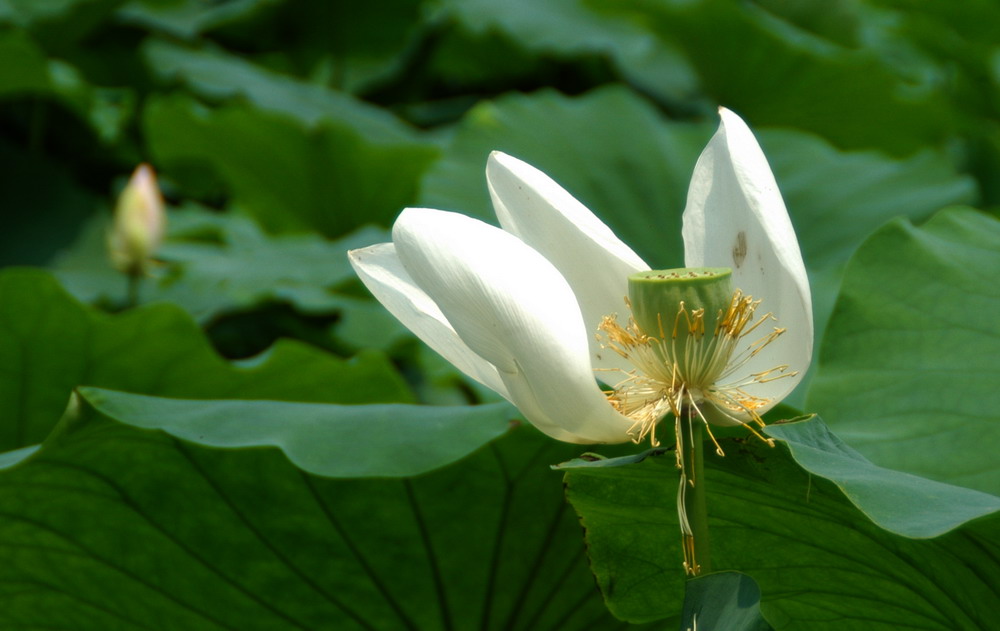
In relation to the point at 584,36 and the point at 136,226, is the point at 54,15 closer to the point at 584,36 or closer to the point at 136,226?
the point at 136,226

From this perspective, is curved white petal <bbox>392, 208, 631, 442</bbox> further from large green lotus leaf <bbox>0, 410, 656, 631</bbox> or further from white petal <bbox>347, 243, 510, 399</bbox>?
large green lotus leaf <bbox>0, 410, 656, 631</bbox>

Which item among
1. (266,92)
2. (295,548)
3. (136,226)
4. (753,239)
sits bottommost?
(266,92)

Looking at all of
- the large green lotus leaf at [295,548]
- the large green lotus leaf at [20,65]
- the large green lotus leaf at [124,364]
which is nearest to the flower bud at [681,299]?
the large green lotus leaf at [295,548]

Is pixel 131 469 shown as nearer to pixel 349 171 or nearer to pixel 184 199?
pixel 349 171

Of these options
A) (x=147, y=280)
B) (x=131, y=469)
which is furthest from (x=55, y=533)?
(x=147, y=280)

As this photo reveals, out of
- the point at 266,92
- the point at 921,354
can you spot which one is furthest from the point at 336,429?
the point at 266,92
